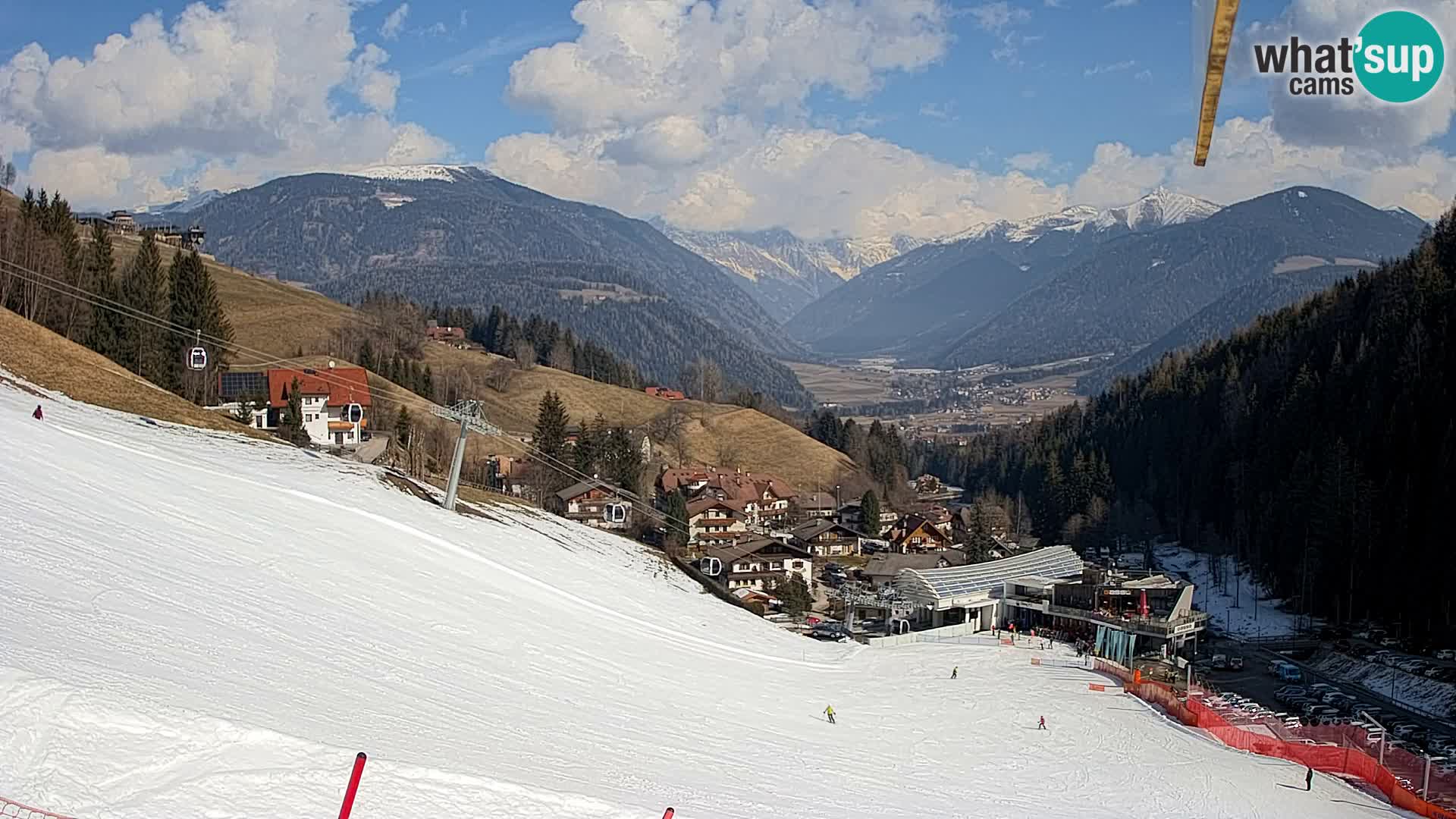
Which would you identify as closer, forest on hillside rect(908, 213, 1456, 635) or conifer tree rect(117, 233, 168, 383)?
conifer tree rect(117, 233, 168, 383)

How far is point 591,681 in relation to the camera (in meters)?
24.3

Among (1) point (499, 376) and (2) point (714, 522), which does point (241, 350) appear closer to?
→ (1) point (499, 376)

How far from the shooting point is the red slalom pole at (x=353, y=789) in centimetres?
1152

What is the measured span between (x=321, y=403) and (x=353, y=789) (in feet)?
203

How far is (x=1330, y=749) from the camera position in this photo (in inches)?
1165

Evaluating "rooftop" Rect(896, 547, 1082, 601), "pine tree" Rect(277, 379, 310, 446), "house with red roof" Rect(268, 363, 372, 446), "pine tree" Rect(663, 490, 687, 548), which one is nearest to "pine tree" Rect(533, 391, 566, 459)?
"pine tree" Rect(663, 490, 687, 548)

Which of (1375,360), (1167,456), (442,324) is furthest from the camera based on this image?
(442,324)

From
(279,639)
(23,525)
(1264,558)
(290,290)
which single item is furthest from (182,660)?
(290,290)

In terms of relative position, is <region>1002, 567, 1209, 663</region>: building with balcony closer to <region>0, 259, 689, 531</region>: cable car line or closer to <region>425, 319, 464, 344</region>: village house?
<region>0, 259, 689, 531</region>: cable car line

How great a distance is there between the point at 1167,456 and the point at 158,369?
325ft

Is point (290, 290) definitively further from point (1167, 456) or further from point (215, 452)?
point (215, 452)

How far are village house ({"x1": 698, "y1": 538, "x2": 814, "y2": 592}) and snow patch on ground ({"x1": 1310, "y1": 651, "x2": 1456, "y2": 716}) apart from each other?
29.6 meters

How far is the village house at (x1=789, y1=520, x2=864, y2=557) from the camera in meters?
88.8

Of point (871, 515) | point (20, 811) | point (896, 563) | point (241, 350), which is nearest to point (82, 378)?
point (20, 811)
